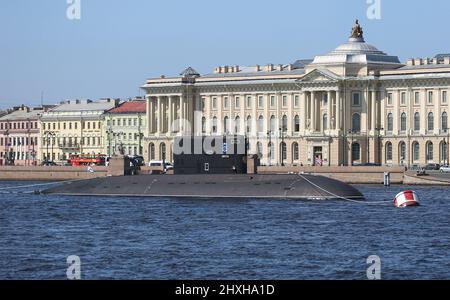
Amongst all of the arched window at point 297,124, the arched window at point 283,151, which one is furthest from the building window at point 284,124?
the arched window at point 283,151

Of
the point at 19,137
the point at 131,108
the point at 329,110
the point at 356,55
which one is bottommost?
the point at 19,137

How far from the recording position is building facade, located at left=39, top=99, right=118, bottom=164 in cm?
17150

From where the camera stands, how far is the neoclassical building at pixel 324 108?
141750 millimetres

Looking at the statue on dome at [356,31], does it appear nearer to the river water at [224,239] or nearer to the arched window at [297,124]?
the arched window at [297,124]

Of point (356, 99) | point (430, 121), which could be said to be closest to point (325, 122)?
point (356, 99)

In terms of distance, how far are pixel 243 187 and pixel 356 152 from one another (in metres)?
66.5

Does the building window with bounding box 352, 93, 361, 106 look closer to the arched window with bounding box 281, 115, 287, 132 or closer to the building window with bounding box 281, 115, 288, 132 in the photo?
the building window with bounding box 281, 115, 288, 132

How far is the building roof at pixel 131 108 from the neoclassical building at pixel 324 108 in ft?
28.7

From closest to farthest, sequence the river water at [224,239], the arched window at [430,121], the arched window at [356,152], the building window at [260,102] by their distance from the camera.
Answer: the river water at [224,239], the arched window at [430,121], the arched window at [356,152], the building window at [260,102]

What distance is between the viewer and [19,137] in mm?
178750

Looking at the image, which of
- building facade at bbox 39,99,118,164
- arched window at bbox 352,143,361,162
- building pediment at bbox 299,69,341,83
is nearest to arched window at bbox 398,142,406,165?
arched window at bbox 352,143,361,162

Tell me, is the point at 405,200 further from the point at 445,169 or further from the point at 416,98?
the point at 416,98
